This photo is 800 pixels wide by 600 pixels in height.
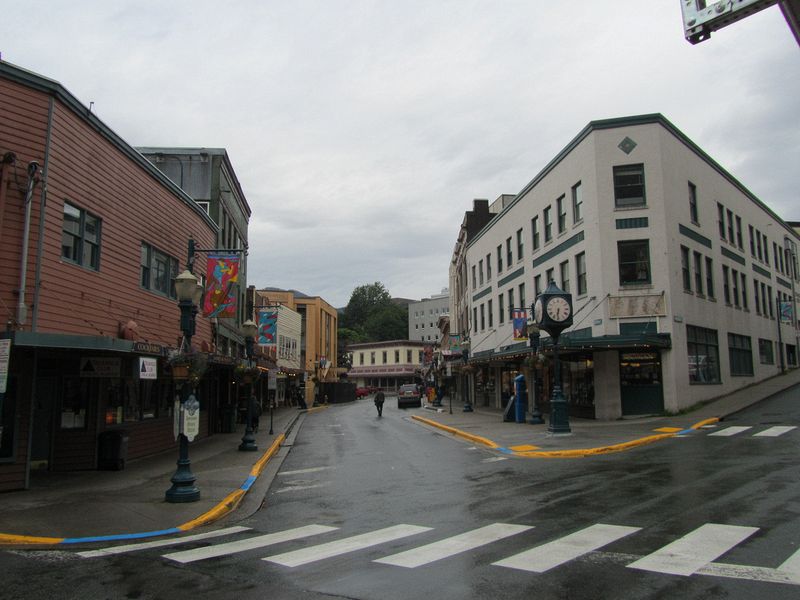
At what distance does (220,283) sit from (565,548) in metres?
13.1

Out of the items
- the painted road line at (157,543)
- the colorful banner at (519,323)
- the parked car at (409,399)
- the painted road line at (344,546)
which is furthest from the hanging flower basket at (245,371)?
the parked car at (409,399)

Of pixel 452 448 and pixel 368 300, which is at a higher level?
pixel 368 300

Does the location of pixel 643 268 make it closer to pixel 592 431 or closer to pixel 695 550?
pixel 592 431

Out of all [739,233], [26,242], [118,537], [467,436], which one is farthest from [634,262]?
[118,537]

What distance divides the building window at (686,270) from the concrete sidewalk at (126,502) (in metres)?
18.0

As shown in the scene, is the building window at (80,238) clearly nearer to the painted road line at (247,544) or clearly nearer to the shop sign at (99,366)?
the shop sign at (99,366)

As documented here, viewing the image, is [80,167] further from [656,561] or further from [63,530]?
[656,561]

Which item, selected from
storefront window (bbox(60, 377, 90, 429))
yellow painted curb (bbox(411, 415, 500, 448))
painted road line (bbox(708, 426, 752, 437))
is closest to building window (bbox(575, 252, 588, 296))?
yellow painted curb (bbox(411, 415, 500, 448))

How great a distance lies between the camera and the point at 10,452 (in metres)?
12.2

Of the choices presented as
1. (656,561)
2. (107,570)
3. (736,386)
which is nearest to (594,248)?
(736,386)

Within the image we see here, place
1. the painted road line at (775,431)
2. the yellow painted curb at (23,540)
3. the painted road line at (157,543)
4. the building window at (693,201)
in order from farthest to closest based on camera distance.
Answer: the building window at (693,201) < the painted road line at (775,431) < the yellow painted curb at (23,540) < the painted road line at (157,543)

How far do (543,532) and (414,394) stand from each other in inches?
1703

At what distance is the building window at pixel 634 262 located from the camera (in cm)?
2470

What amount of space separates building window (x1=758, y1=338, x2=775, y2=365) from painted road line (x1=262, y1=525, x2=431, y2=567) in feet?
101
